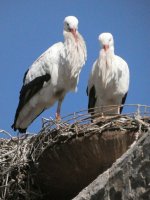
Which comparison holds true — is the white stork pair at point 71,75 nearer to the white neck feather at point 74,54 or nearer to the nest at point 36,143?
the white neck feather at point 74,54

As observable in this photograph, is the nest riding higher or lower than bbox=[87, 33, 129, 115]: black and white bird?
lower

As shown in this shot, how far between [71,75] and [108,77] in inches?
14.5

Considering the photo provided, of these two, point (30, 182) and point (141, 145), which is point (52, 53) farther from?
point (141, 145)

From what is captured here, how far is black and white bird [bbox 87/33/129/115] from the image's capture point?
651 centimetres

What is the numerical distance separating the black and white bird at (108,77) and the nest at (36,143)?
1449 mm

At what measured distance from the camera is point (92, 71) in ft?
21.9

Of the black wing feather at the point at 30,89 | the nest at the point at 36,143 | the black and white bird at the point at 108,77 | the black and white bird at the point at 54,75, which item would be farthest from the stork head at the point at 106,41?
the nest at the point at 36,143

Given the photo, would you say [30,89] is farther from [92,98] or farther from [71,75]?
[92,98]

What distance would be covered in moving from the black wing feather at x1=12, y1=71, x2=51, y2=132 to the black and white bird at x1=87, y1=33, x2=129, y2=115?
476 millimetres

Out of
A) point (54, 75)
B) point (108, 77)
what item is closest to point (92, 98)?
point (108, 77)

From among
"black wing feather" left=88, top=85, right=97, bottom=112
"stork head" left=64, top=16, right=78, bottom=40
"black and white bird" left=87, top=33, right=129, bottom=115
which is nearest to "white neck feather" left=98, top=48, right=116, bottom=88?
"black and white bird" left=87, top=33, right=129, bottom=115

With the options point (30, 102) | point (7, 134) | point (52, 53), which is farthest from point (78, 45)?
point (7, 134)

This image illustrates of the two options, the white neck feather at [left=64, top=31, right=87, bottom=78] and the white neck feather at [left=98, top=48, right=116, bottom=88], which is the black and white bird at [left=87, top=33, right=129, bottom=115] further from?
the white neck feather at [left=64, top=31, right=87, bottom=78]

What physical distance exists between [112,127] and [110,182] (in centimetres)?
146
